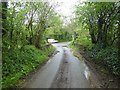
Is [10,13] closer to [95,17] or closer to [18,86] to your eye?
[18,86]

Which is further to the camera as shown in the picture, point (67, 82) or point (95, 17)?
point (95, 17)

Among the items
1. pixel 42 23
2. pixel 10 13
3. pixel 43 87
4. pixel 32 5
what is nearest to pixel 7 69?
pixel 43 87

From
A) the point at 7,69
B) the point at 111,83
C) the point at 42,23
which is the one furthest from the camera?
the point at 42,23

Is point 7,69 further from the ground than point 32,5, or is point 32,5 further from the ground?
point 32,5

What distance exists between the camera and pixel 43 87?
413 inches

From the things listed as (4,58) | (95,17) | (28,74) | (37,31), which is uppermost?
(95,17)

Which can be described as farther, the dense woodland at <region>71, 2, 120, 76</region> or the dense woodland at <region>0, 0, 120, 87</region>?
the dense woodland at <region>71, 2, 120, 76</region>

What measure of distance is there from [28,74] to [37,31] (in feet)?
48.6

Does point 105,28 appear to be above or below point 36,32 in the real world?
above

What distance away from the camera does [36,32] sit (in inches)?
1091

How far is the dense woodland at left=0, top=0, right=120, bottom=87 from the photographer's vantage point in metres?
14.1

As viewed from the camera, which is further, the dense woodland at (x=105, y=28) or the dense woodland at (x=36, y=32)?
the dense woodland at (x=105, y=28)

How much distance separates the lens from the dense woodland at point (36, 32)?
46.3 feet

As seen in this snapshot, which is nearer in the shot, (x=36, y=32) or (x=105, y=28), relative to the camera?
(x=105, y=28)
